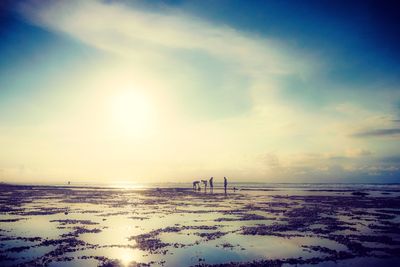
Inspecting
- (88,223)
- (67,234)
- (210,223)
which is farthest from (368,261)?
(88,223)

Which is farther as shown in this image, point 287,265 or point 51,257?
point 51,257

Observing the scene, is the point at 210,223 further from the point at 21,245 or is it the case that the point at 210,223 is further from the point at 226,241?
the point at 21,245

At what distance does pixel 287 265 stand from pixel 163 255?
687 cm

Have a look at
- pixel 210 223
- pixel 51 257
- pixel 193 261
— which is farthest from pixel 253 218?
pixel 51 257

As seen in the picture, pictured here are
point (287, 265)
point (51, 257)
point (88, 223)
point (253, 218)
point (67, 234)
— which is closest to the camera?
point (287, 265)

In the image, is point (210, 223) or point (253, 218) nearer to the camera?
point (210, 223)

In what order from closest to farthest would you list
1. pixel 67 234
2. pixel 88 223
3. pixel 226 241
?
pixel 226 241, pixel 67 234, pixel 88 223

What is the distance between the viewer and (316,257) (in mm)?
16984

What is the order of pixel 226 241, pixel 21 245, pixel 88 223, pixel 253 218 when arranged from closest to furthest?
pixel 21 245 < pixel 226 241 < pixel 88 223 < pixel 253 218

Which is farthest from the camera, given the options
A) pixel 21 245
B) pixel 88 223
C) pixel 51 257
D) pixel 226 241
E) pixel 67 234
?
pixel 88 223

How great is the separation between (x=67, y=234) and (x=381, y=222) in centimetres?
2921

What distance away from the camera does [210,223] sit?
1135 inches

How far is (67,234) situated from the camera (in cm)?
2302

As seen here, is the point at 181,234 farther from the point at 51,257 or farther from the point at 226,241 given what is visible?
the point at 51,257
